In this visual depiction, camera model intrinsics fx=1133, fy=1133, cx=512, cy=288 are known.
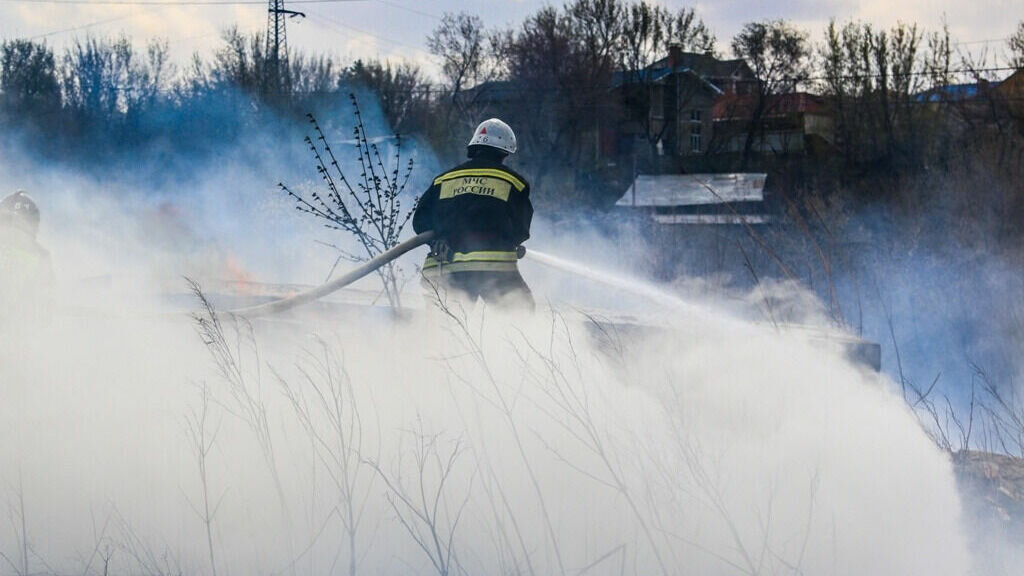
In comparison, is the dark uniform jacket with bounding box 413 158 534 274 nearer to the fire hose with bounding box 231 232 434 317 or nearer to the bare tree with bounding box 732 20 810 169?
the fire hose with bounding box 231 232 434 317

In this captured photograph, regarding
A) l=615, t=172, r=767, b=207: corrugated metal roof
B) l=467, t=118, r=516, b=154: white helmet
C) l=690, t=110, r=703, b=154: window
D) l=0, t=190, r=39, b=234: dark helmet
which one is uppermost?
l=690, t=110, r=703, b=154: window

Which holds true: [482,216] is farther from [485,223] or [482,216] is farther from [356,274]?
[356,274]

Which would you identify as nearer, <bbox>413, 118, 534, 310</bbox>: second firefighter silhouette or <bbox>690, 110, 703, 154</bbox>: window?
<bbox>413, 118, 534, 310</bbox>: second firefighter silhouette

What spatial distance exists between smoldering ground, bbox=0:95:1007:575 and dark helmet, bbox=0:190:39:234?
75 centimetres

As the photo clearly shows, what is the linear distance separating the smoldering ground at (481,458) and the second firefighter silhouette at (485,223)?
364 mm

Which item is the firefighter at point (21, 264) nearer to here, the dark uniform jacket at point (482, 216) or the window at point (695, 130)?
the dark uniform jacket at point (482, 216)

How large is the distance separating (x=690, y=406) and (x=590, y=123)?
4044 centimetres

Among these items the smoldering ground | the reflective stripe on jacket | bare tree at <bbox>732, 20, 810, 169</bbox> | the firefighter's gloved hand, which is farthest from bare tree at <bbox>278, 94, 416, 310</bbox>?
bare tree at <bbox>732, 20, 810, 169</bbox>

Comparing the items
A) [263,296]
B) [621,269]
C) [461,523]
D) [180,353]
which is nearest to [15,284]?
[180,353]

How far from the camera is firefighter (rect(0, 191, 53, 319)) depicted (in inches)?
265

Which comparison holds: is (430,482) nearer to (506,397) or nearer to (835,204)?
(506,397)

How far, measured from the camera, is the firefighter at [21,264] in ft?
22.1

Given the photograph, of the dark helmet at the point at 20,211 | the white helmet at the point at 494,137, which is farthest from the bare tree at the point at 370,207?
the dark helmet at the point at 20,211

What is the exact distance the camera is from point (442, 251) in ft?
21.6
